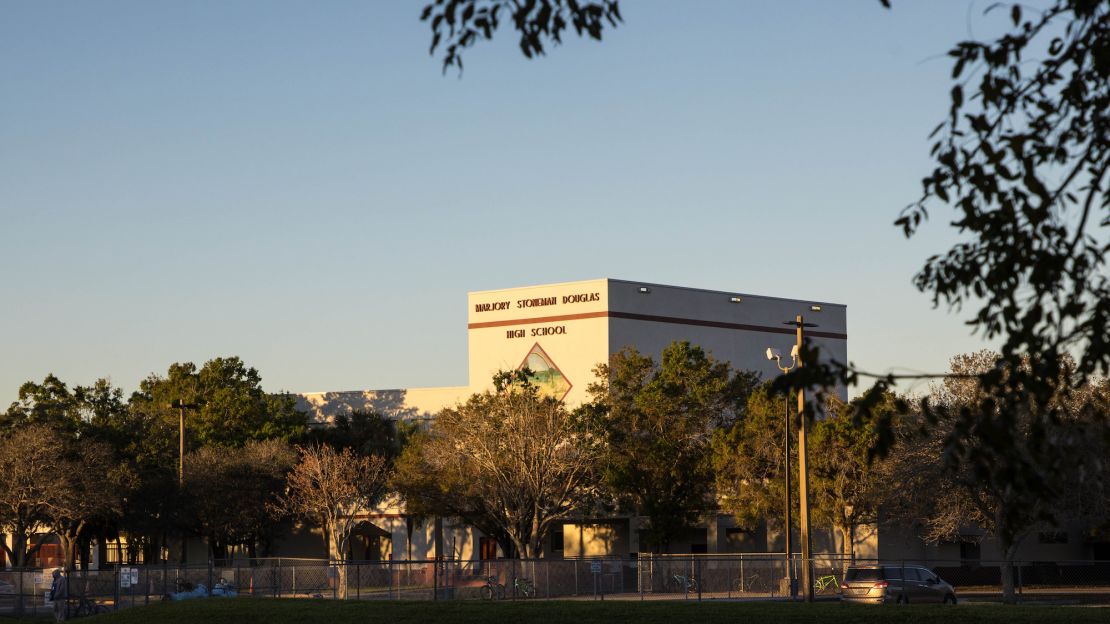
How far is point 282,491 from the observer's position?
72.8 m

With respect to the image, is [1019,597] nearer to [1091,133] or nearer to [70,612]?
[70,612]

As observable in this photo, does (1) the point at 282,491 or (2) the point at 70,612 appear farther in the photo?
(1) the point at 282,491

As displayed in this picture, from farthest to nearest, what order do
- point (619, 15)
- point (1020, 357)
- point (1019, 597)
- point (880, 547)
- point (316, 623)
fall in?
point (880, 547), point (1019, 597), point (316, 623), point (619, 15), point (1020, 357)

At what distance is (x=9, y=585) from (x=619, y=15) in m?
43.2

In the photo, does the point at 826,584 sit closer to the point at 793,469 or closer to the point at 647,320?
the point at 793,469

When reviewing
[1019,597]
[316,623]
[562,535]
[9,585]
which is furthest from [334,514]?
[316,623]

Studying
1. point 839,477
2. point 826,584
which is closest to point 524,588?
point 826,584

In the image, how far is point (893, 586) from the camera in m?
42.3

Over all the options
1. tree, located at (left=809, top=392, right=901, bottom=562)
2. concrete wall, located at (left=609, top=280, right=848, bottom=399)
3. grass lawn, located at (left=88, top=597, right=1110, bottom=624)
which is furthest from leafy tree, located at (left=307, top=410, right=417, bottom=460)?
grass lawn, located at (left=88, top=597, right=1110, bottom=624)

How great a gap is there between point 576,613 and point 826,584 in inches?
926

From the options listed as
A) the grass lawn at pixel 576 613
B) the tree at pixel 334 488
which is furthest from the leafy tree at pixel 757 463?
the grass lawn at pixel 576 613

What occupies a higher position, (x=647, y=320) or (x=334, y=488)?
(x=647, y=320)

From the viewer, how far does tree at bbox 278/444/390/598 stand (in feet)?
219

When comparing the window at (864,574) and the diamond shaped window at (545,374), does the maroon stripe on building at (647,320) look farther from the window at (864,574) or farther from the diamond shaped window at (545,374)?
the window at (864,574)
